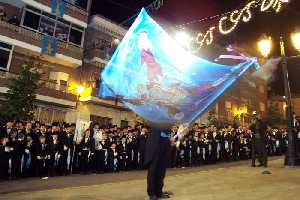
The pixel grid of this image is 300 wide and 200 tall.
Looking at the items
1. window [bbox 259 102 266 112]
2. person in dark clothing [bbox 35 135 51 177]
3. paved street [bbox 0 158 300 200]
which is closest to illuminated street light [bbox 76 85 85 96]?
person in dark clothing [bbox 35 135 51 177]

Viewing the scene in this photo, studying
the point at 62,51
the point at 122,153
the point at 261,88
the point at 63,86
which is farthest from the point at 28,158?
the point at 261,88

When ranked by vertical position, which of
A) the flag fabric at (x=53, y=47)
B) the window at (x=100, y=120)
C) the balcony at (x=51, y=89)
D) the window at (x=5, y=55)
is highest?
the flag fabric at (x=53, y=47)

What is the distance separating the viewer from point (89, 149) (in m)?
13.0

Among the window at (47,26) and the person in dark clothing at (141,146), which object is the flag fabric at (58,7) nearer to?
the window at (47,26)

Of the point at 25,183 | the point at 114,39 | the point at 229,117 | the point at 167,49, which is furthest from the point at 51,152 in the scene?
the point at 229,117

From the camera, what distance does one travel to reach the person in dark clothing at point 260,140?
12.3m

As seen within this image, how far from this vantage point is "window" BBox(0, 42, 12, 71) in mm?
20984

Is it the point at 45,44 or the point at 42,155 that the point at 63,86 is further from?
the point at 42,155

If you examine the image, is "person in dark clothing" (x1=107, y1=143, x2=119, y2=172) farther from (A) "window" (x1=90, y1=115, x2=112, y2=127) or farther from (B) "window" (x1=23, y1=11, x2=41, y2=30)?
(B) "window" (x1=23, y1=11, x2=41, y2=30)

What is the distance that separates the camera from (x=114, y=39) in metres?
27.4

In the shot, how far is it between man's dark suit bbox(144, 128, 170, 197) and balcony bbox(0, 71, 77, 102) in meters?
16.5

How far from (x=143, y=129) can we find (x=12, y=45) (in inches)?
472

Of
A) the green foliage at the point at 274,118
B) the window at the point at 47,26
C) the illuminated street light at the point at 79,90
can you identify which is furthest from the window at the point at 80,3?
the green foliage at the point at 274,118

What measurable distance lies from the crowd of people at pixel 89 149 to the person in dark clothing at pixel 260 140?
290 centimetres
